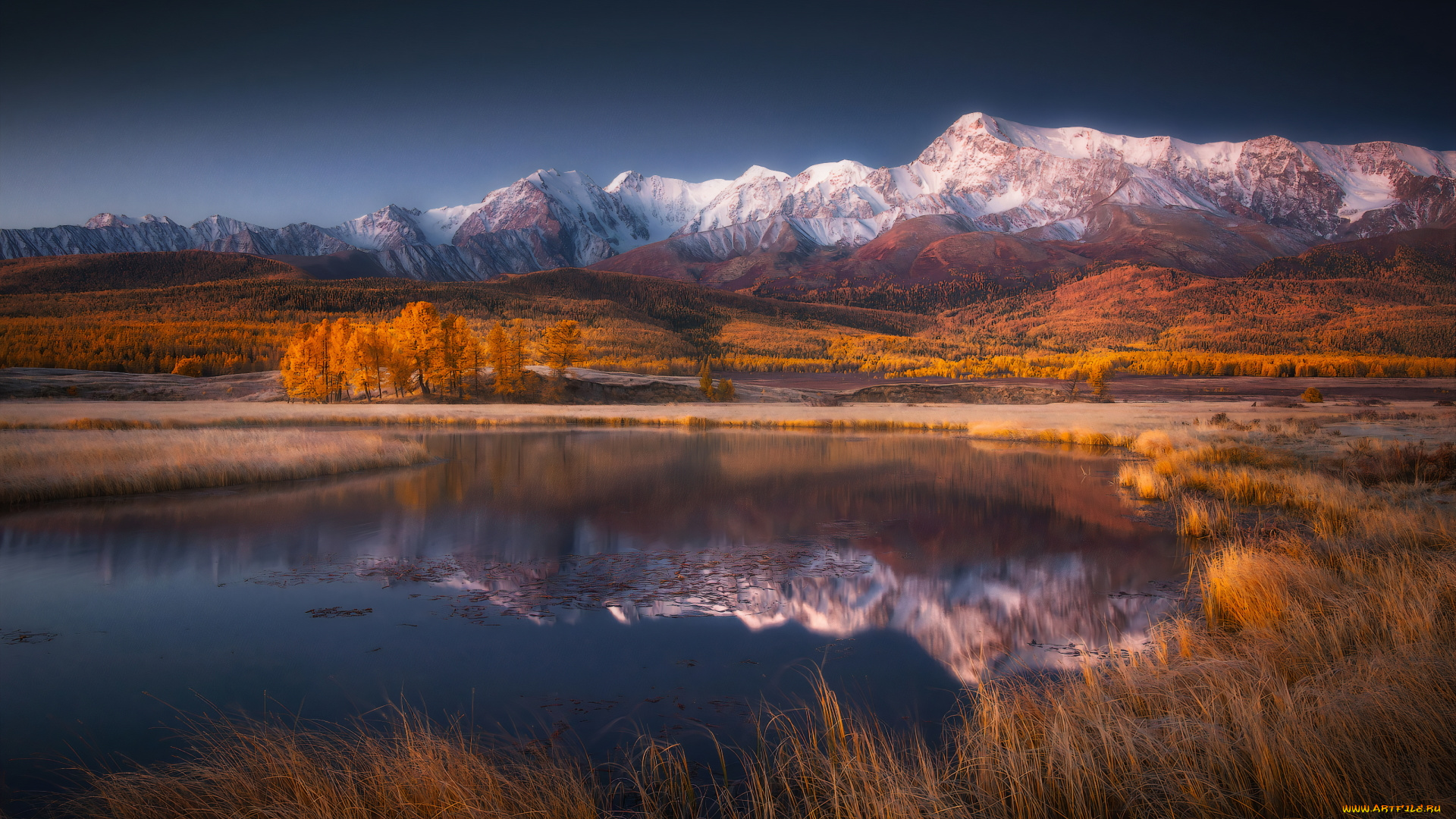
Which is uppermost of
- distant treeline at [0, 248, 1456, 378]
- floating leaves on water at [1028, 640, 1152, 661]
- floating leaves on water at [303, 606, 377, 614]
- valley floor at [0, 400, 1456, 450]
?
distant treeline at [0, 248, 1456, 378]

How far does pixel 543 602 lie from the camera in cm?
988

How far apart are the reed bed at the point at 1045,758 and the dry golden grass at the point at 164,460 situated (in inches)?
701

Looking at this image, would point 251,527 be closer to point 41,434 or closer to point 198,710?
point 198,710

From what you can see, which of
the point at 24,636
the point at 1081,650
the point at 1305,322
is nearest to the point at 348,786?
the point at 24,636

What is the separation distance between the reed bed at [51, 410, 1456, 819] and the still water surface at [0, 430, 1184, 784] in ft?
2.90

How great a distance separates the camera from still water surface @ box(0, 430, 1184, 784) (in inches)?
263

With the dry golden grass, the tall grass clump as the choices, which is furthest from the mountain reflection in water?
the tall grass clump

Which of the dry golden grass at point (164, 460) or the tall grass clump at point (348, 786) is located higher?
the tall grass clump at point (348, 786)

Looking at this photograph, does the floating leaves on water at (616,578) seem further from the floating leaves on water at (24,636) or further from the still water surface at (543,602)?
the floating leaves on water at (24,636)

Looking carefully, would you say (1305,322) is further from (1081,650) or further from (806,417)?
(1081,650)

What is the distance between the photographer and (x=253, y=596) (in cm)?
1021

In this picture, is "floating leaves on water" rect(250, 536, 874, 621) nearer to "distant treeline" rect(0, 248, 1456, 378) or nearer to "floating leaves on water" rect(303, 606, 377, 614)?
"floating leaves on water" rect(303, 606, 377, 614)

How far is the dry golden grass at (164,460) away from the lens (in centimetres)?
1778

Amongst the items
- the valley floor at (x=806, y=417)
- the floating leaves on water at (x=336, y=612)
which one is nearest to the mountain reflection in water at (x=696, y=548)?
the floating leaves on water at (x=336, y=612)
